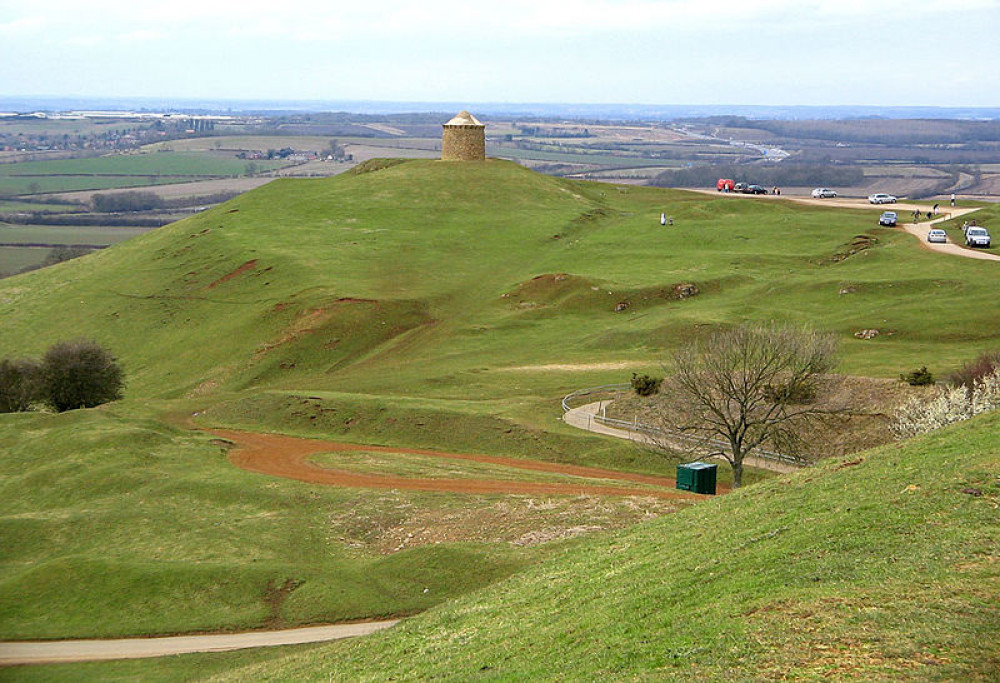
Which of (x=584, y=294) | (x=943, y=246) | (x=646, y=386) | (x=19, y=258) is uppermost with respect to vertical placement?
(x=943, y=246)

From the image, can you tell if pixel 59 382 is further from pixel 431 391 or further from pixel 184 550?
pixel 184 550

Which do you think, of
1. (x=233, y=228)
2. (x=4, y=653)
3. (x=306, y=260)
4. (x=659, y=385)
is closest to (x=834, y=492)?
(x=4, y=653)

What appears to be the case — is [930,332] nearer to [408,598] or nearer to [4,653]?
[408,598]

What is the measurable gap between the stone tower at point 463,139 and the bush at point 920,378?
10066 cm

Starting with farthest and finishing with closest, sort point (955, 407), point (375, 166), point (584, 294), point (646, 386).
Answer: point (375, 166) < point (584, 294) < point (646, 386) < point (955, 407)

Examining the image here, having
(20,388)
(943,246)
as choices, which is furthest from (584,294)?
(20,388)

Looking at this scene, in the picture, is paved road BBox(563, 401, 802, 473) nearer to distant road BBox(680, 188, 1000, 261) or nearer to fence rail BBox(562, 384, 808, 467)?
fence rail BBox(562, 384, 808, 467)

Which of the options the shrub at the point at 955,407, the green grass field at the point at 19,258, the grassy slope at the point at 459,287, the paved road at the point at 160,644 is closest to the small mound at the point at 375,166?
the grassy slope at the point at 459,287

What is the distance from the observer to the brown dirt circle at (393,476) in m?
45.0

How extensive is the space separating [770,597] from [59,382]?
220ft

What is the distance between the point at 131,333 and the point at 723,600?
299ft

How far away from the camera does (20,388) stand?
7344 cm

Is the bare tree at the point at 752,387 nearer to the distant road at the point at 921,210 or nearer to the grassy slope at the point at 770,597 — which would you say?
the grassy slope at the point at 770,597

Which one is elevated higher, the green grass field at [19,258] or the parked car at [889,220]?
the parked car at [889,220]
